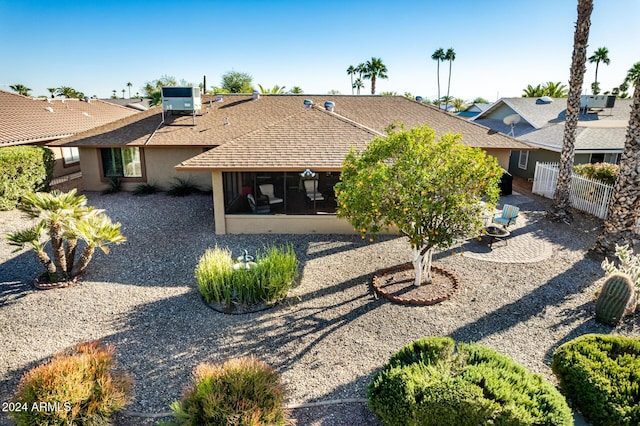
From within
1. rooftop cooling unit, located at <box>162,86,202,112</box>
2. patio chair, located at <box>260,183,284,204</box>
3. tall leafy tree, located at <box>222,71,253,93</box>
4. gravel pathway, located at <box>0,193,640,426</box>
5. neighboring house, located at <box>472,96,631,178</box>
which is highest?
tall leafy tree, located at <box>222,71,253,93</box>

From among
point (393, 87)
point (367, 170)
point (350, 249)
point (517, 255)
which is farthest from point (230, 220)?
point (393, 87)

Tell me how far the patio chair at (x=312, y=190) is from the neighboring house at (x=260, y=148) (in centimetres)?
4

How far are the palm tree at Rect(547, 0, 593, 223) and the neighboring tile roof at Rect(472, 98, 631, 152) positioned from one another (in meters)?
5.67

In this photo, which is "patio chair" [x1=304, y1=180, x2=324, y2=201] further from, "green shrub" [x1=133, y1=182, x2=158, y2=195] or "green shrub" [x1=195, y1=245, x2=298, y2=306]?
"green shrub" [x1=133, y1=182, x2=158, y2=195]

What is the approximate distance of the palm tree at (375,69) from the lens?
168 ft

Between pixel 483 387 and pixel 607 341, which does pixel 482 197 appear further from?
pixel 483 387

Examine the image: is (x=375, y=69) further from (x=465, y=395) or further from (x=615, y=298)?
(x=465, y=395)

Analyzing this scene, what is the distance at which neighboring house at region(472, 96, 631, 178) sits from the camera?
2081cm

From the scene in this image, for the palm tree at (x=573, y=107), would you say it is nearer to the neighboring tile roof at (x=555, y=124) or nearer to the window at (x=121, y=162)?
the neighboring tile roof at (x=555, y=124)

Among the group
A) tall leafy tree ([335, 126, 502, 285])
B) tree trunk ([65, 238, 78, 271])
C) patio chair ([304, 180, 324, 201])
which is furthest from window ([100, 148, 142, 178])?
tall leafy tree ([335, 126, 502, 285])

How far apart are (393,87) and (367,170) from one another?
62.3 metres

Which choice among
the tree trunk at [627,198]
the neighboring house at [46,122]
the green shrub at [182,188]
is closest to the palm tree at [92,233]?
the green shrub at [182,188]

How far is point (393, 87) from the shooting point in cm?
6625

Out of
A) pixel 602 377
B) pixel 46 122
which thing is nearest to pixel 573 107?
pixel 602 377
